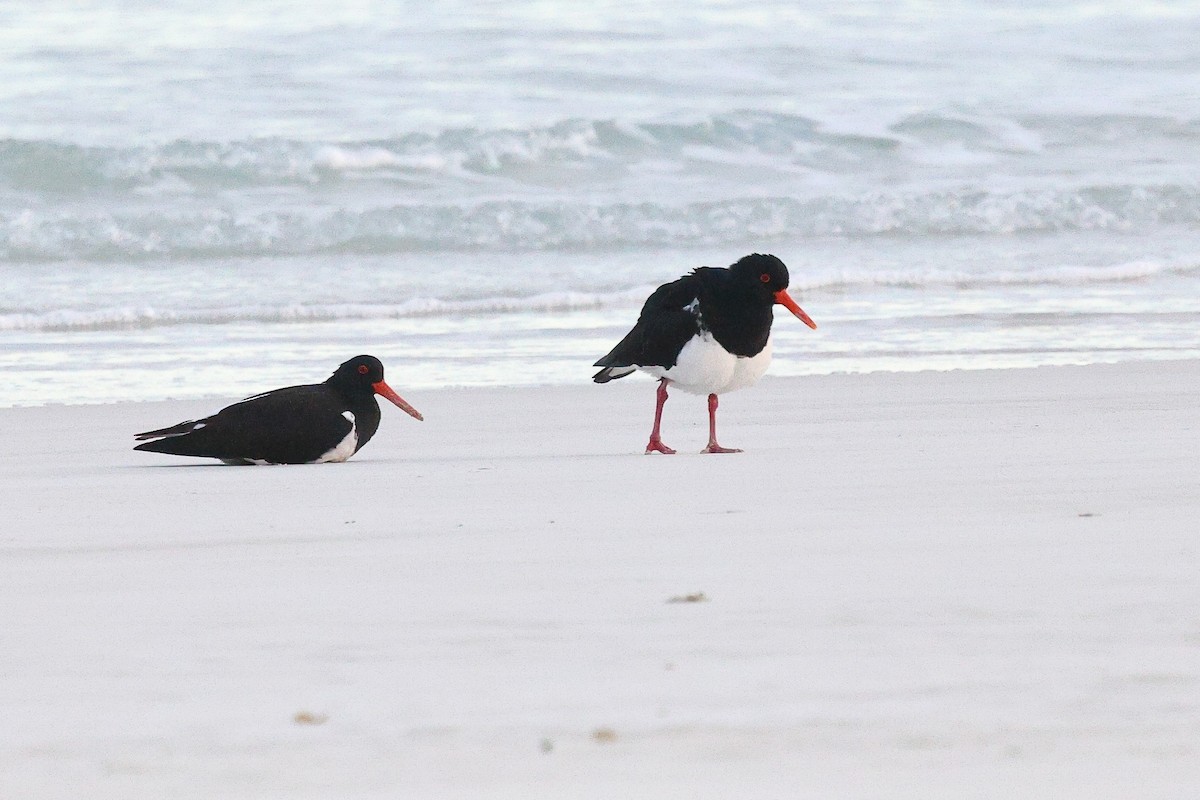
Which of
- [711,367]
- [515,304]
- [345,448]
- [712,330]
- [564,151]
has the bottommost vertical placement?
[515,304]

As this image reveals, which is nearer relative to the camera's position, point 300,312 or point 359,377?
point 359,377

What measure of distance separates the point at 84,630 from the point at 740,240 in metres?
14.3

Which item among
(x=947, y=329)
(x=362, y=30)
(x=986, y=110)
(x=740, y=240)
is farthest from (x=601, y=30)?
(x=947, y=329)

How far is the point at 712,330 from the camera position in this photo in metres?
6.52

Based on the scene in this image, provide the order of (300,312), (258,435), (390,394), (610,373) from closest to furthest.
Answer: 1. (258,435)
2. (390,394)
3. (610,373)
4. (300,312)

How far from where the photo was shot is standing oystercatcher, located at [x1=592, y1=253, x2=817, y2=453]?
21.4 feet

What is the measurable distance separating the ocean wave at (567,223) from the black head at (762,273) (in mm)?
9947

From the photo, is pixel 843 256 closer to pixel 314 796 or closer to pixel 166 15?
pixel 314 796

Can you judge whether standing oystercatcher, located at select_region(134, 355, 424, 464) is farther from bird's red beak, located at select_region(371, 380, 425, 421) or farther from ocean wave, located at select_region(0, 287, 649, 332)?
ocean wave, located at select_region(0, 287, 649, 332)

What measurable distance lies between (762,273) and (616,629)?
3467mm

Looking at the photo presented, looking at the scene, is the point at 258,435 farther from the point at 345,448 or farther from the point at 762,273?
the point at 762,273

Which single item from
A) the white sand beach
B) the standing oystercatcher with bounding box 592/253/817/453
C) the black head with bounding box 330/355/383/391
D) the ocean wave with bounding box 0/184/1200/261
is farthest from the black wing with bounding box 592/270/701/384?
the ocean wave with bounding box 0/184/1200/261

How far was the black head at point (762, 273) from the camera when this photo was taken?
259 inches

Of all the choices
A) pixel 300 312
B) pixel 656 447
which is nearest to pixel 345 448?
pixel 656 447
